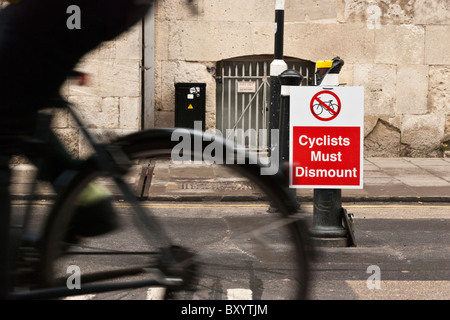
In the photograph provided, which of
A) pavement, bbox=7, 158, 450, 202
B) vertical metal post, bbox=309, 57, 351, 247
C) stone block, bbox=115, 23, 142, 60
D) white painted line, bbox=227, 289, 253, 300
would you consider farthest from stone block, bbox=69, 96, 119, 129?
white painted line, bbox=227, 289, 253, 300

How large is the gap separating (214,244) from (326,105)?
3629 millimetres

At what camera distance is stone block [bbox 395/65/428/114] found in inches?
555

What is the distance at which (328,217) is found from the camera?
629 centimetres

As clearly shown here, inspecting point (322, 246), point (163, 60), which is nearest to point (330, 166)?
point (322, 246)

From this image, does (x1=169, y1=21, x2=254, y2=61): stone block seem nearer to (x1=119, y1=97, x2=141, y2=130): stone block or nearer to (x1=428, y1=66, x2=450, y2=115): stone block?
(x1=119, y1=97, x2=141, y2=130): stone block

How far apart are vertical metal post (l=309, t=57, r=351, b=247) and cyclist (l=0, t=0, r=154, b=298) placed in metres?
3.71

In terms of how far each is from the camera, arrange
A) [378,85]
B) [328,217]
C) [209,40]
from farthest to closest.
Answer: [378,85], [209,40], [328,217]

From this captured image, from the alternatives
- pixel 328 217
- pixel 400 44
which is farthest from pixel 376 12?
pixel 328 217

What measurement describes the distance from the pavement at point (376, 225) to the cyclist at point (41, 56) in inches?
5.3

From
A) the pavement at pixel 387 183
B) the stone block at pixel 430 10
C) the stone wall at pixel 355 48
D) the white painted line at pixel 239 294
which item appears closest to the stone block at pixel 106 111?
the stone wall at pixel 355 48

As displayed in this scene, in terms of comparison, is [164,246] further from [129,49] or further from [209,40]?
[209,40]

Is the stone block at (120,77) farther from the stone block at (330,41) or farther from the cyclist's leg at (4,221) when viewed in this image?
the cyclist's leg at (4,221)

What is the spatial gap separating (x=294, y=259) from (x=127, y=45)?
10572 millimetres

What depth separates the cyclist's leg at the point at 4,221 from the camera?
263 centimetres
